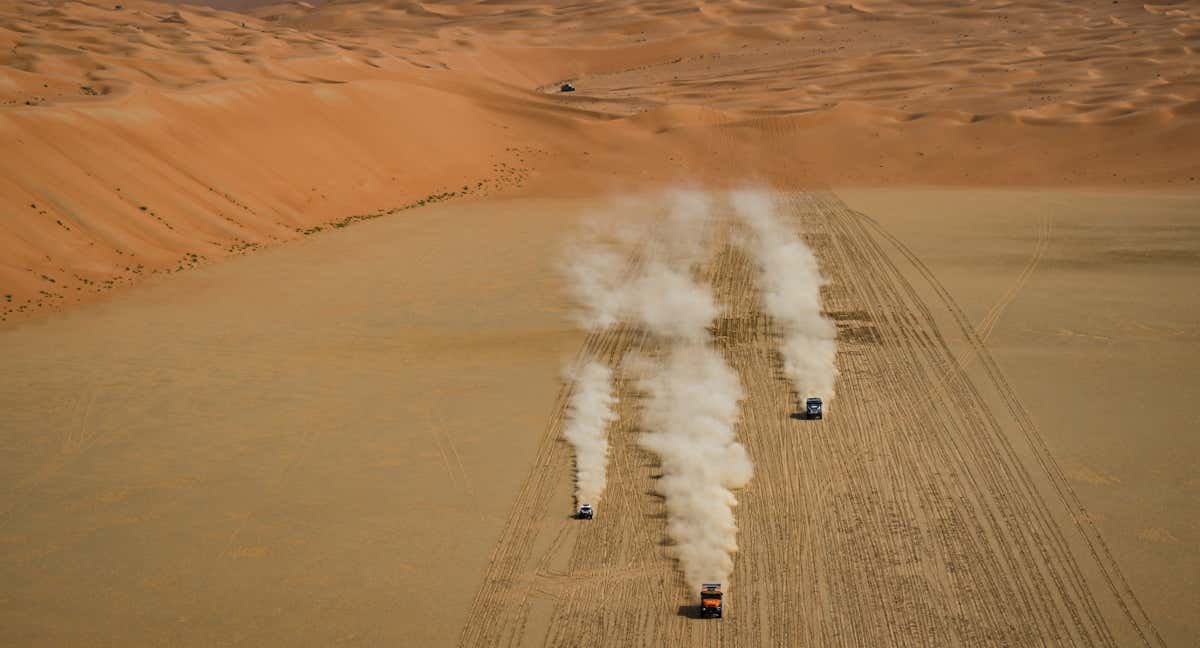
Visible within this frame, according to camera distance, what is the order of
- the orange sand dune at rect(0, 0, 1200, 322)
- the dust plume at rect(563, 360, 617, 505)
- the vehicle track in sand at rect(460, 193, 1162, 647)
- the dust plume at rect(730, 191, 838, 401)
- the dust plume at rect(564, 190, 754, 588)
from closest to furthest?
1. the vehicle track in sand at rect(460, 193, 1162, 647)
2. the dust plume at rect(564, 190, 754, 588)
3. the dust plume at rect(563, 360, 617, 505)
4. the dust plume at rect(730, 191, 838, 401)
5. the orange sand dune at rect(0, 0, 1200, 322)

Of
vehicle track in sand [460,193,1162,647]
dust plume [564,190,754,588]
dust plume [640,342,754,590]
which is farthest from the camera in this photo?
dust plume [564,190,754,588]

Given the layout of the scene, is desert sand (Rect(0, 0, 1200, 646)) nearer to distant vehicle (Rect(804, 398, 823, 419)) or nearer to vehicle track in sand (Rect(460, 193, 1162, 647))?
vehicle track in sand (Rect(460, 193, 1162, 647))

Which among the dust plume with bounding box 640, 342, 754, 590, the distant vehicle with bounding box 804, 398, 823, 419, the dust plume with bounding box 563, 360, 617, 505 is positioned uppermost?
the distant vehicle with bounding box 804, 398, 823, 419

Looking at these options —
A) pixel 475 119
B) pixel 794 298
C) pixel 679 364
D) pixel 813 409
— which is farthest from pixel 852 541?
pixel 475 119

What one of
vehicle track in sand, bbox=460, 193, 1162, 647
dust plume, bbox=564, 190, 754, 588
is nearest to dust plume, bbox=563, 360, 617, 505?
vehicle track in sand, bbox=460, 193, 1162, 647

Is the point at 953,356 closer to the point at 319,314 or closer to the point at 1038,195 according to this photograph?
the point at 319,314

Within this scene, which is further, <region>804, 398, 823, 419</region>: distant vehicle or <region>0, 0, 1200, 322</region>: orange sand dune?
<region>0, 0, 1200, 322</region>: orange sand dune

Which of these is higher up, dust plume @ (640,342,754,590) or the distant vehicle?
the distant vehicle

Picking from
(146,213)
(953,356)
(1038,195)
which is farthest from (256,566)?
(1038,195)

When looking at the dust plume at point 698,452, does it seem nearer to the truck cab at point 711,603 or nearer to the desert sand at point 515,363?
the desert sand at point 515,363
